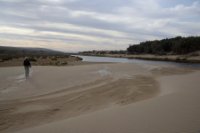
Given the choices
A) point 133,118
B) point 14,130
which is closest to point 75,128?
point 133,118

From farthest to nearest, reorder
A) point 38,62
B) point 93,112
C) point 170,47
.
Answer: point 170,47 → point 38,62 → point 93,112

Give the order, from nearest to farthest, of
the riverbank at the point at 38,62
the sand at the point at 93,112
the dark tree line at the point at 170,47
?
1. the sand at the point at 93,112
2. the riverbank at the point at 38,62
3. the dark tree line at the point at 170,47

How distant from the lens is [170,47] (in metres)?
104

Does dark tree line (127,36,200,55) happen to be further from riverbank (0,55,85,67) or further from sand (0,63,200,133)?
sand (0,63,200,133)

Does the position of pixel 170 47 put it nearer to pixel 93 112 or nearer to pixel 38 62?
pixel 38 62

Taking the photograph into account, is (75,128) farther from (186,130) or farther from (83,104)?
(83,104)

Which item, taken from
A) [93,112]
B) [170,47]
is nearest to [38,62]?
[93,112]

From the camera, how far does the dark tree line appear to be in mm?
85500

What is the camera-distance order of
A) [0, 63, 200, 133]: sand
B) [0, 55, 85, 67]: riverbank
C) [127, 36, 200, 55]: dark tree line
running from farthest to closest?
[127, 36, 200, 55]: dark tree line < [0, 55, 85, 67]: riverbank < [0, 63, 200, 133]: sand

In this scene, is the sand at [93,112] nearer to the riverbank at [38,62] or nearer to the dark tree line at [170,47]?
the riverbank at [38,62]

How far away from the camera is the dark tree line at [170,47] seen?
85.5 metres

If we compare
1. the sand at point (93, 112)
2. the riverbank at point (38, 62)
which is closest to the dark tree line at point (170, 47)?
the riverbank at point (38, 62)

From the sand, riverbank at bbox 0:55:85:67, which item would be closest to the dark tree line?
riverbank at bbox 0:55:85:67

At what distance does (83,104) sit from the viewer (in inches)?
347
